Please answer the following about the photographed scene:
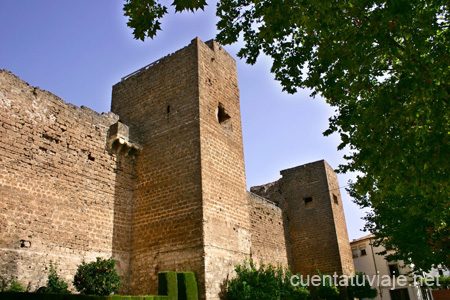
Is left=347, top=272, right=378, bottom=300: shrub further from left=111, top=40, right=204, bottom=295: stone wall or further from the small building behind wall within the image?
left=111, top=40, right=204, bottom=295: stone wall

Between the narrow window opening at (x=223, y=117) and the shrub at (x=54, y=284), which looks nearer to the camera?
the shrub at (x=54, y=284)

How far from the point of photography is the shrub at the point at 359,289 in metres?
17.5

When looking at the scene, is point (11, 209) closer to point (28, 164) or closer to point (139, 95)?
point (28, 164)

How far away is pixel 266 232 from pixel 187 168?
8.05m

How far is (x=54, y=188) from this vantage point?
30.7 ft

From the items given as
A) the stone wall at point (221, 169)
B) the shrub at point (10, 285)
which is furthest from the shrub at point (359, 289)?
the shrub at point (10, 285)

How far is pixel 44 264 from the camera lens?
8562 mm

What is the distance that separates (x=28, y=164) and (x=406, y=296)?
29.8 metres

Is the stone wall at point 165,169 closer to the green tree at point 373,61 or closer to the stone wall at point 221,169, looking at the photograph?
the stone wall at point 221,169

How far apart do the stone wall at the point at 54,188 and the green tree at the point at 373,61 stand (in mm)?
5279

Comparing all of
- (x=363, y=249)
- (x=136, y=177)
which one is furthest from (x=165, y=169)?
(x=363, y=249)

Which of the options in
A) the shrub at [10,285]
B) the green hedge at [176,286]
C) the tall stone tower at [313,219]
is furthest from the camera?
the tall stone tower at [313,219]

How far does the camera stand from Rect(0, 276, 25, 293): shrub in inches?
299

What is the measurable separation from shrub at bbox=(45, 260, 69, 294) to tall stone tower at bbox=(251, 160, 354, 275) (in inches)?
525
